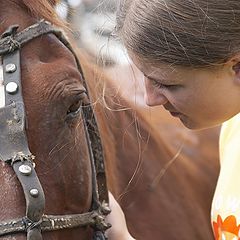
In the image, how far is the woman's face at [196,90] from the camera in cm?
107

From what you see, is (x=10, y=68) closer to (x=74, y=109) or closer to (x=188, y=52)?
(x=74, y=109)

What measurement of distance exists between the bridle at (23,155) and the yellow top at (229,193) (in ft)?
0.72

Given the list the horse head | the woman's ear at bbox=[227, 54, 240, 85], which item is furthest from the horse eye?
the woman's ear at bbox=[227, 54, 240, 85]

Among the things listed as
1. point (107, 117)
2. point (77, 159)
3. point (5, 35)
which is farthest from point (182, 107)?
point (107, 117)

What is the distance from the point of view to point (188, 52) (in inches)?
41.7

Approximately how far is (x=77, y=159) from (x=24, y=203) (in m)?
0.16

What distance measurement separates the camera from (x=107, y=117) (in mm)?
1575

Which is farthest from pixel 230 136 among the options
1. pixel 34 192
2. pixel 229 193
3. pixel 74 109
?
pixel 34 192

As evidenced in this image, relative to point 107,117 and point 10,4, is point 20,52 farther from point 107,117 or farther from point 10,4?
point 107,117

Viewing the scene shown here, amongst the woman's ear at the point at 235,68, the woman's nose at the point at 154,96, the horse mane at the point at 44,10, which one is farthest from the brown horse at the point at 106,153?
the woman's ear at the point at 235,68

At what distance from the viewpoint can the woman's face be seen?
1071mm

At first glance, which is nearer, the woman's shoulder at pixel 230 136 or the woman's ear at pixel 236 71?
the woman's ear at pixel 236 71

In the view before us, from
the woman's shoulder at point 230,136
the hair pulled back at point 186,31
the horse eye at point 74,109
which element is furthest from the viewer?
the woman's shoulder at point 230,136

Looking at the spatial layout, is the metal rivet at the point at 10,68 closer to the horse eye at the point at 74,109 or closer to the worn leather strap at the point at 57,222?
the horse eye at the point at 74,109
